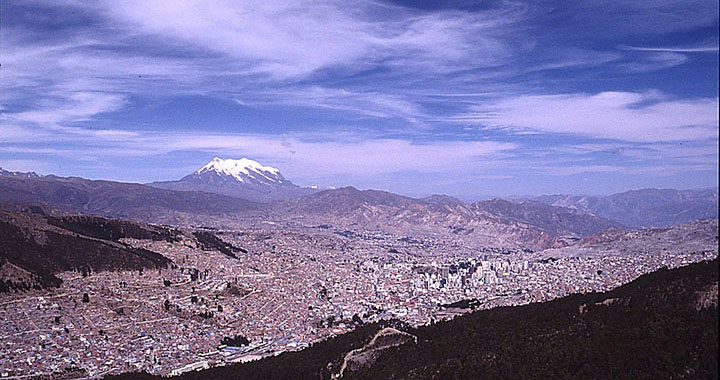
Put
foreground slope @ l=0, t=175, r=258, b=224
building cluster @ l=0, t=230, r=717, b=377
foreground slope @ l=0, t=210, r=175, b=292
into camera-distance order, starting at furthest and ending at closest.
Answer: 1. foreground slope @ l=0, t=175, r=258, b=224
2. foreground slope @ l=0, t=210, r=175, b=292
3. building cluster @ l=0, t=230, r=717, b=377

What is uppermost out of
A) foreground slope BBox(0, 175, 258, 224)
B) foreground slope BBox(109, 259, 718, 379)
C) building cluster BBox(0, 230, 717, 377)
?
foreground slope BBox(0, 175, 258, 224)

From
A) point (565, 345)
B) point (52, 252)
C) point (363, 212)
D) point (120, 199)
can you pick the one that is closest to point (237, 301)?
point (52, 252)

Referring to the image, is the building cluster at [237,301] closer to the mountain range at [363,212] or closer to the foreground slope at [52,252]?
the foreground slope at [52,252]

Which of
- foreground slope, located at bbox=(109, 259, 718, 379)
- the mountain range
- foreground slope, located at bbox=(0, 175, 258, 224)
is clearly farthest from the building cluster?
foreground slope, located at bbox=(0, 175, 258, 224)

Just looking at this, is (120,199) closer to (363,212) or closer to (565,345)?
(363,212)

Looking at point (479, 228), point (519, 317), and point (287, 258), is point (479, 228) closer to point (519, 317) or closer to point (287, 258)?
point (287, 258)

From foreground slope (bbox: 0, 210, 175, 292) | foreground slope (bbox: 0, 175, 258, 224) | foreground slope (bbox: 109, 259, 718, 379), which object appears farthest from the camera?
foreground slope (bbox: 0, 175, 258, 224)

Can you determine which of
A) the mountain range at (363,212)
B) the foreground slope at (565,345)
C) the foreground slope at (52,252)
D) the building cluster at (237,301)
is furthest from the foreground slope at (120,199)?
the foreground slope at (565,345)

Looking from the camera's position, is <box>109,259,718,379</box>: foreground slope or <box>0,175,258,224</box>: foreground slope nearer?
<box>109,259,718,379</box>: foreground slope

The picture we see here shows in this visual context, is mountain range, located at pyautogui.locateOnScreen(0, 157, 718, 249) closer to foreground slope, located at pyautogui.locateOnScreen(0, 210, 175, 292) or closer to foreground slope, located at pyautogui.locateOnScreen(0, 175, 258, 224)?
foreground slope, located at pyautogui.locateOnScreen(0, 175, 258, 224)
